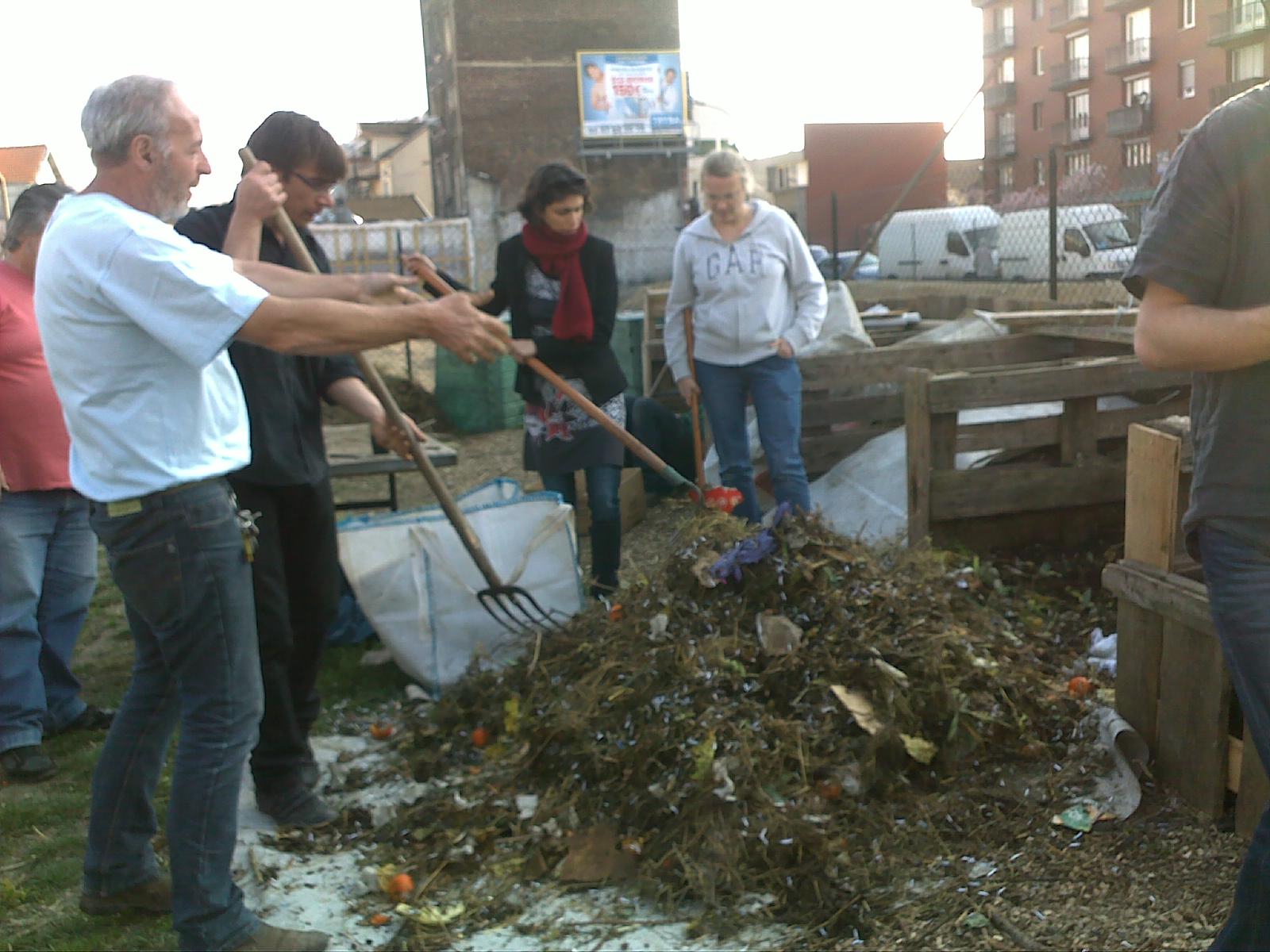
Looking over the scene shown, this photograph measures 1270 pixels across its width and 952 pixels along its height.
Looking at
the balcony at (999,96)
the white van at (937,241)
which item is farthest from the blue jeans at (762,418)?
the balcony at (999,96)

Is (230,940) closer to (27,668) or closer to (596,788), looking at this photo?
(596,788)

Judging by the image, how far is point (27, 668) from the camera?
166 inches

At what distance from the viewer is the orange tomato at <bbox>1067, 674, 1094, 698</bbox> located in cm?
379

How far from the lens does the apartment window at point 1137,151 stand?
4606 centimetres

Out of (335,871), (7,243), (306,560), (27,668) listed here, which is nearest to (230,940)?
(335,871)

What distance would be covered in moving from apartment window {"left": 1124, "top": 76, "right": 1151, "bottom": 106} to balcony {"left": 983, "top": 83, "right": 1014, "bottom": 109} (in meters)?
9.43

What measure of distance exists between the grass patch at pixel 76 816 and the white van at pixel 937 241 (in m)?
24.3

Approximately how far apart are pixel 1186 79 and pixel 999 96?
1461 centimetres

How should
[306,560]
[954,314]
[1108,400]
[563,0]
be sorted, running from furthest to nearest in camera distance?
[563,0]
[954,314]
[1108,400]
[306,560]

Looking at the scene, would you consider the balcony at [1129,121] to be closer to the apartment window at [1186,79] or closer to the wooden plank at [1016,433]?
the apartment window at [1186,79]

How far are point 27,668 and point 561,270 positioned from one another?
2406 millimetres

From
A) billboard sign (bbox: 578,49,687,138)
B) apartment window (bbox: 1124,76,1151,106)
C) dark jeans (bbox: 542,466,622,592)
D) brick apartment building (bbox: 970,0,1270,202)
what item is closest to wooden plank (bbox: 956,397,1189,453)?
dark jeans (bbox: 542,466,622,592)

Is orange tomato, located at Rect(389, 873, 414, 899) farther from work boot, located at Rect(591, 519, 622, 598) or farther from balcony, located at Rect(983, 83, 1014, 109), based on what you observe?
balcony, located at Rect(983, 83, 1014, 109)

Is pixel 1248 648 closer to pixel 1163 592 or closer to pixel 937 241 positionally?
pixel 1163 592
